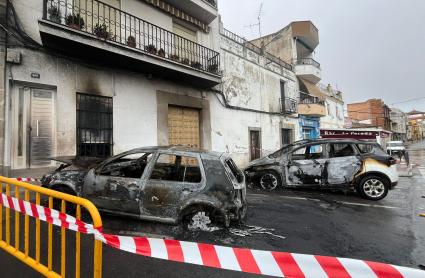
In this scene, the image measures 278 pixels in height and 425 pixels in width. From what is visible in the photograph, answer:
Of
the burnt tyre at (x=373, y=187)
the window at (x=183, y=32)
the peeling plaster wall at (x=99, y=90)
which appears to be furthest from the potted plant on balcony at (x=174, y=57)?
the burnt tyre at (x=373, y=187)

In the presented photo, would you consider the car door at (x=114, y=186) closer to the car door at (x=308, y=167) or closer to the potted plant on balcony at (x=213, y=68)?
the car door at (x=308, y=167)

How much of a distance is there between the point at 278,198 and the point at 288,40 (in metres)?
16.2

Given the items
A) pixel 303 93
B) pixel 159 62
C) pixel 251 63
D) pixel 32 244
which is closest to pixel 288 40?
pixel 303 93

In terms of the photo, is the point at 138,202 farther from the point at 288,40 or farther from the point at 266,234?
the point at 288,40

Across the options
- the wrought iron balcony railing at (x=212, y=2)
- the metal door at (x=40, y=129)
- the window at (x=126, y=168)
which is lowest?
the window at (x=126, y=168)

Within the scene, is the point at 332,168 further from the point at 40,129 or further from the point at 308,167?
the point at 40,129

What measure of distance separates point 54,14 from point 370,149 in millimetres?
9451

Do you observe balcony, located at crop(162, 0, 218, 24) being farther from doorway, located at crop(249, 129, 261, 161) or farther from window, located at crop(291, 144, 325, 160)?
window, located at crop(291, 144, 325, 160)

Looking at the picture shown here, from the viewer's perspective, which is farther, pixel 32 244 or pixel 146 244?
pixel 32 244

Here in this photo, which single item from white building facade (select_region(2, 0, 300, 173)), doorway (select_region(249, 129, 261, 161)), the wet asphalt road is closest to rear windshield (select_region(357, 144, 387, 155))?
the wet asphalt road

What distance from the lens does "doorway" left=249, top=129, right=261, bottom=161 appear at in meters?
14.1

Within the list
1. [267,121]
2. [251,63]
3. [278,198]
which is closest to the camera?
[278,198]

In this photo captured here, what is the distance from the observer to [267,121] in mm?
15492

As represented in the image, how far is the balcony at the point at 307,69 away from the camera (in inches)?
770
